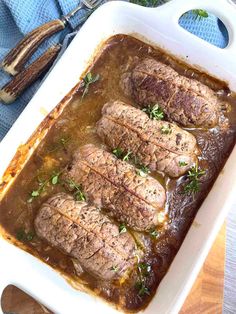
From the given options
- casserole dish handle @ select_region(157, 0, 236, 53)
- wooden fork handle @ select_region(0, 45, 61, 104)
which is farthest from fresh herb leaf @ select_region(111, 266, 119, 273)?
casserole dish handle @ select_region(157, 0, 236, 53)

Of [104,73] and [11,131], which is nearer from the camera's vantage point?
[11,131]

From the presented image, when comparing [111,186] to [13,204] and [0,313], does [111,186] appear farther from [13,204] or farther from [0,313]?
[0,313]

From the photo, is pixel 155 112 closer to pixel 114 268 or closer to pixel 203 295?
pixel 114 268

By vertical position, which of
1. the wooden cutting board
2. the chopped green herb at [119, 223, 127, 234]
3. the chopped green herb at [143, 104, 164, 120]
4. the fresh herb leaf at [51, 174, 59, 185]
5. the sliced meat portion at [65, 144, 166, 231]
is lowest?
the wooden cutting board

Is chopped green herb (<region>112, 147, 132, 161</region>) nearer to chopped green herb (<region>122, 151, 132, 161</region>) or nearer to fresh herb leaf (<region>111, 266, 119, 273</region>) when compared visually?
chopped green herb (<region>122, 151, 132, 161</region>)

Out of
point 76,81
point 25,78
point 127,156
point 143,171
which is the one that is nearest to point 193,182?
point 143,171

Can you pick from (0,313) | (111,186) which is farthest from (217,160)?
(0,313)

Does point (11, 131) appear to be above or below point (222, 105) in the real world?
below
